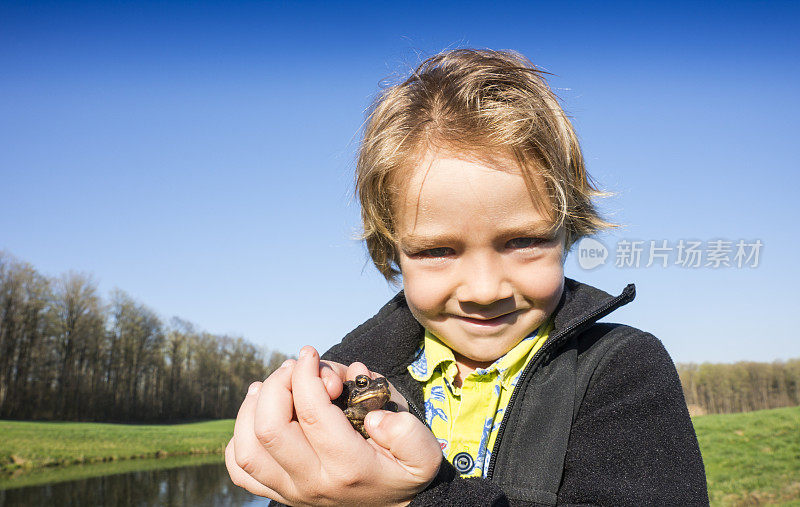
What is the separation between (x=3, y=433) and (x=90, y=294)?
17459 mm

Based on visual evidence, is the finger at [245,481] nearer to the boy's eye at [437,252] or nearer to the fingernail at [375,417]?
the fingernail at [375,417]

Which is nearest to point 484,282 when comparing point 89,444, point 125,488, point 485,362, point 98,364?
point 485,362

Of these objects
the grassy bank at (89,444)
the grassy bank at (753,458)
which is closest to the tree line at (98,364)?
the grassy bank at (89,444)

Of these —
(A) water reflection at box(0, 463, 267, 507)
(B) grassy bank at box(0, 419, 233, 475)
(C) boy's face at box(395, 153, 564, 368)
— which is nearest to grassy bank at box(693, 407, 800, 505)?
(C) boy's face at box(395, 153, 564, 368)

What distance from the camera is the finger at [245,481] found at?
155 cm

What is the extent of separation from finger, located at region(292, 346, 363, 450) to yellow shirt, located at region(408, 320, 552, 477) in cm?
82

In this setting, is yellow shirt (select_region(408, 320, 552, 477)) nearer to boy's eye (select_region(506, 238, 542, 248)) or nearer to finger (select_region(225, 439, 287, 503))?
boy's eye (select_region(506, 238, 542, 248))

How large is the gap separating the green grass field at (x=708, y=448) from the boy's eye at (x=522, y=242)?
12.9 metres

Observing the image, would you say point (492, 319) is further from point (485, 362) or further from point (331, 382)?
point (331, 382)

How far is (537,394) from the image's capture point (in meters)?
1.99

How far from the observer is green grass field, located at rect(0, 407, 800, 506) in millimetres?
12922

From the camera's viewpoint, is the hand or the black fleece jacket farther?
the black fleece jacket

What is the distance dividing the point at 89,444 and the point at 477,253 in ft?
123

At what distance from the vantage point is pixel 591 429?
1872 millimetres
